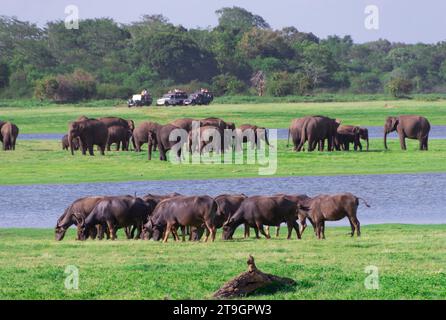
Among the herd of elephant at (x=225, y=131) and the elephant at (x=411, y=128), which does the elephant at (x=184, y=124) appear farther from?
the elephant at (x=411, y=128)

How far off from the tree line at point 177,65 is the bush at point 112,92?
78mm

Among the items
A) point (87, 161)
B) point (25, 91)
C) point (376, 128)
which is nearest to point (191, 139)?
point (87, 161)

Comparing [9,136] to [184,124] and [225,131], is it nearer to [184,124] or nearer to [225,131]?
[184,124]

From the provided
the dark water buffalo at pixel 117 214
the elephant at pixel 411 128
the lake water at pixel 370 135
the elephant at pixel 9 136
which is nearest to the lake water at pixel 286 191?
the dark water buffalo at pixel 117 214

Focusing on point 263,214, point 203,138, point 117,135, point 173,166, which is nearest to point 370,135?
point 117,135

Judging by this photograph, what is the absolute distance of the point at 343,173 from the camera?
3288 centimetres

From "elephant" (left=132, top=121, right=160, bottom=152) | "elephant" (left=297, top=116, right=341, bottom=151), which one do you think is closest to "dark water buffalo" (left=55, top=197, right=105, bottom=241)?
"elephant" (left=132, top=121, right=160, bottom=152)

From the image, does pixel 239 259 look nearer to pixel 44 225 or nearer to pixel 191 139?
pixel 44 225

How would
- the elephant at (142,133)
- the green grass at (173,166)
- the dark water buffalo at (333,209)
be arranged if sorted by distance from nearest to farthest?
the dark water buffalo at (333,209), the green grass at (173,166), the elephant at (142,133)

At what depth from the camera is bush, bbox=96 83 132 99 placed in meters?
78.6

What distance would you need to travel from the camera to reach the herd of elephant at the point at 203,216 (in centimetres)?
1917

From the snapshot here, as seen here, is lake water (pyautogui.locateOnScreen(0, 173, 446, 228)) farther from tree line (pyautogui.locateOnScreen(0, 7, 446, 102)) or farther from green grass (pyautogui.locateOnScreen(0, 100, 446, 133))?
tree line (pyautogui.locateOnScreen(0, 7, 446, 102))

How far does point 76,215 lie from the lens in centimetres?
2083

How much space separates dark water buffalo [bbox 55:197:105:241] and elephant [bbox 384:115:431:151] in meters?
21.3
